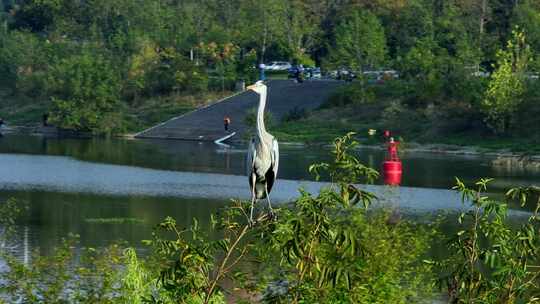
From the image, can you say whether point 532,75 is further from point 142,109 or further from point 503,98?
point 142,109

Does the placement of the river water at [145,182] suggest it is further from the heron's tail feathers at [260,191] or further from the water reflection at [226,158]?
the heron's tail feathers at [260,191]

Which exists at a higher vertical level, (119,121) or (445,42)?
(445,42)

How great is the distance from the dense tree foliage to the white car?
1146 mm

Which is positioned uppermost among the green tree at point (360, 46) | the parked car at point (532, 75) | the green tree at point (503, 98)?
the green tree at point (360, 46)

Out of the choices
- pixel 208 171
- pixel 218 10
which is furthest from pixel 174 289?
pixel 218 10

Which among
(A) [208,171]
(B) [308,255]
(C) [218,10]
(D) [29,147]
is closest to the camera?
(B) [308,255]

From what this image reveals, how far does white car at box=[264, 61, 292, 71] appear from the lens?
286 feet

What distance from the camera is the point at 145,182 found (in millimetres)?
48281

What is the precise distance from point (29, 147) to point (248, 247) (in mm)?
53073

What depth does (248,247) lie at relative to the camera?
12.5m

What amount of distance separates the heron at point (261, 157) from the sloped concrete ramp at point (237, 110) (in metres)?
54.9

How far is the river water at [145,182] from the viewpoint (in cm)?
3719

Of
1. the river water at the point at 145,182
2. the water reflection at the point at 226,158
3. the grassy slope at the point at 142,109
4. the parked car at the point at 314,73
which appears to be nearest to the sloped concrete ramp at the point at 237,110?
the grassy slope at the point at 142,109

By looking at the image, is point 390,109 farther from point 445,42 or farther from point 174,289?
point 174,289
